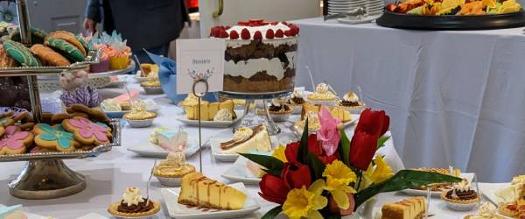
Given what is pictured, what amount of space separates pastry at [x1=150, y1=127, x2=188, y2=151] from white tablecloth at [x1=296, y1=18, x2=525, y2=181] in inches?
51.5

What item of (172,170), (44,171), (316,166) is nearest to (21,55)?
(44,171)

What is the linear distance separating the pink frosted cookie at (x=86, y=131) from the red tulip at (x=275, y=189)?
1.42 ft

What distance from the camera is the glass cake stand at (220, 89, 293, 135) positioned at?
1.55 m

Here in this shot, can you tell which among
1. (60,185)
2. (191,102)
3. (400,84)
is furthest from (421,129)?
(60,185)

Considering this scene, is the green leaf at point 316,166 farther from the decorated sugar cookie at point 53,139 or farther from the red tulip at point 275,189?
the decorated sugar cookie at point 53,139

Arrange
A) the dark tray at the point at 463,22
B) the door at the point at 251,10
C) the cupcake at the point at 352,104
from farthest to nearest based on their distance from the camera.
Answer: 1. the door at the point at 251,10
2. the dark tray at the point at 463,22
3. the cupcake at the point at 352,104

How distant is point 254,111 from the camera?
1812 millimetres

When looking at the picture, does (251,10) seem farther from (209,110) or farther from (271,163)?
(271,163)

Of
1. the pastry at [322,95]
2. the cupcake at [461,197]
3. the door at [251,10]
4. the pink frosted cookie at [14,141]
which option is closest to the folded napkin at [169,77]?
the pastry at [322,95]

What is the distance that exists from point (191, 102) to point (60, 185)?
625 millimetres

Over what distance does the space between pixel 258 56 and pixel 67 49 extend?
19.4 inches

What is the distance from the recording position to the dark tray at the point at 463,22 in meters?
2.40

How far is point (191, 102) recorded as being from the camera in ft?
5.82

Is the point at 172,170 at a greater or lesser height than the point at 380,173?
lesser
